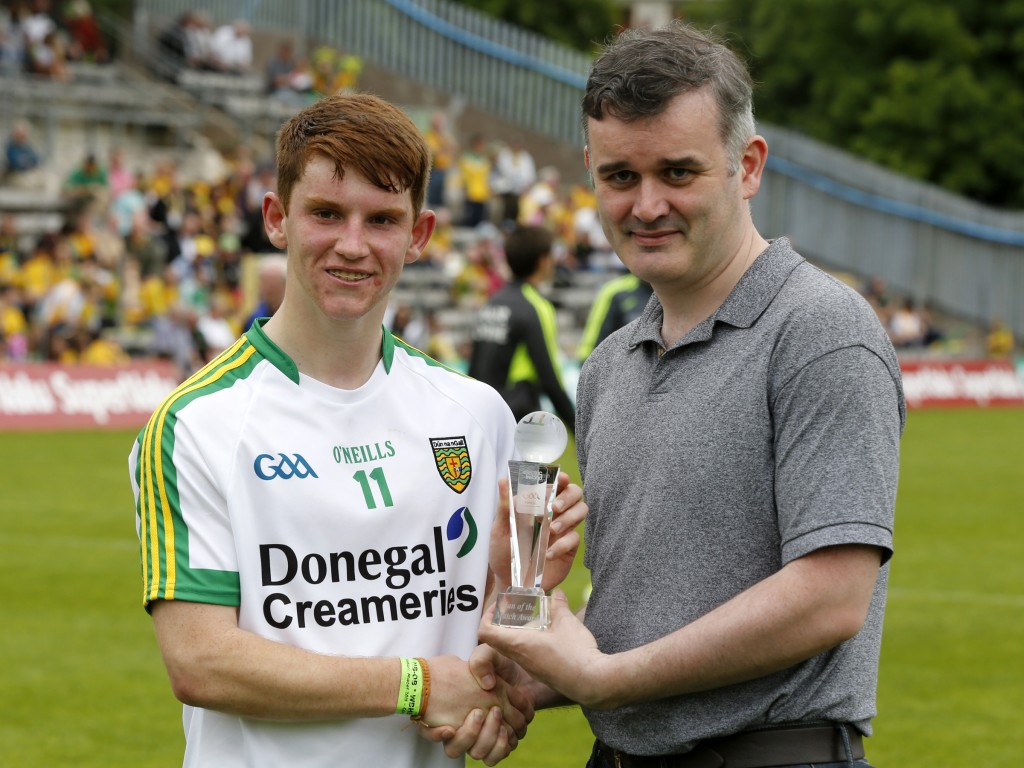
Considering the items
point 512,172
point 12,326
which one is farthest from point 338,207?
point 512,172

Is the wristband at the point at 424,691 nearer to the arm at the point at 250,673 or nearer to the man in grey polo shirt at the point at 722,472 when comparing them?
the arm at the point at 250,673

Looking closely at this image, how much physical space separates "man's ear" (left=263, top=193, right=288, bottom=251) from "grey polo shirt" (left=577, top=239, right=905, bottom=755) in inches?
33.3

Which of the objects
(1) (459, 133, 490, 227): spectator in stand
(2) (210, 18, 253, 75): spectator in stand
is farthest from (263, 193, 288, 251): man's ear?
(2) (210, 18, 253, 75): spectator in stand

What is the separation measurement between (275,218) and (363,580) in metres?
0.83

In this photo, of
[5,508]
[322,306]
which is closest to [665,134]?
[322,306]

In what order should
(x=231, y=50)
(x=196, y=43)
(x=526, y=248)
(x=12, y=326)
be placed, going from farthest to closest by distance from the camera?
(x=231, y=50) < (x=196, y=43) < (x=12, y=326) < (x=526, y=248)

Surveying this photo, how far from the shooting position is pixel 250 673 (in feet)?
9.89

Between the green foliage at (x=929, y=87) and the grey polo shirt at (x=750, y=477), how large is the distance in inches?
1695

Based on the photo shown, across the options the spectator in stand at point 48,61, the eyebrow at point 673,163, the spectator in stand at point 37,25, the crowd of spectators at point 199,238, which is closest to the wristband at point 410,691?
the eyebrow at point 673,163

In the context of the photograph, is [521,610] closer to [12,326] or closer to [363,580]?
[363,580]

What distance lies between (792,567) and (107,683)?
6.30 m

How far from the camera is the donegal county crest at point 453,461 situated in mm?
3404

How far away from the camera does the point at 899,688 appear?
8328mm

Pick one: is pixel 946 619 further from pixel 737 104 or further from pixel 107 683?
pixel 737 104
